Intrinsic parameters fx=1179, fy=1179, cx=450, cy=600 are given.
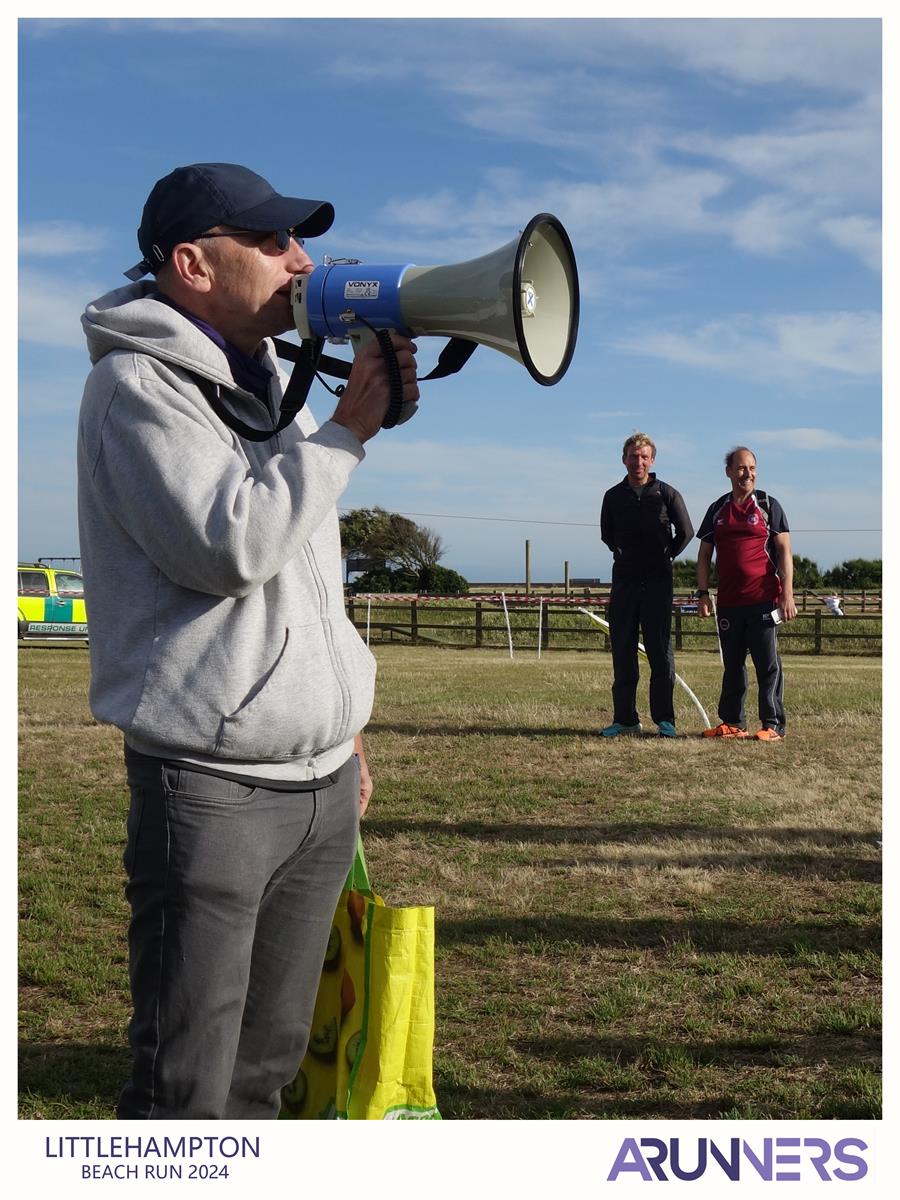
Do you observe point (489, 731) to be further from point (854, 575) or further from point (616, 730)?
point (854, 575)

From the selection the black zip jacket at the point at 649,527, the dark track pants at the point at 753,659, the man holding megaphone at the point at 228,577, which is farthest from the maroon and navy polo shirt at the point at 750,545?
the man holding megaphone at the point at 228,577

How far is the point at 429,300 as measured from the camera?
2033 mm

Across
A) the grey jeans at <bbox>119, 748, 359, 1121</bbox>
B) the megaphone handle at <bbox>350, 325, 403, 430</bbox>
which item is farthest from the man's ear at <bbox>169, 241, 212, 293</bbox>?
the grey jeans at <bbox>119, 748, 359, 1121</bbox>

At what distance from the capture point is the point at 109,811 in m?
6.42

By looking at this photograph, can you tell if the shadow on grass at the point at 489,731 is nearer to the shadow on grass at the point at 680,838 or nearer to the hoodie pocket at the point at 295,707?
the shadow on grass at the point at 680,838

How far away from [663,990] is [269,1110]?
6.02 ft

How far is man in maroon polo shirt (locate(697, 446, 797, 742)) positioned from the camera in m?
8.37

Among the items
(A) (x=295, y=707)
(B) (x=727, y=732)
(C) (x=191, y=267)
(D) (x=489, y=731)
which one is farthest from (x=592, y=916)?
(D) (x=489, y=731)

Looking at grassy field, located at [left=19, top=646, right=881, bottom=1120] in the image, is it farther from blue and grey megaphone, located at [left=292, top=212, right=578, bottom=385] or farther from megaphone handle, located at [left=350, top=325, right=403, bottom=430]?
blue and grey megaphone, located at [left=292, top=212, right=578, bottom=385]

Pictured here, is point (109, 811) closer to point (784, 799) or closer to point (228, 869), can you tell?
point (784, 799)

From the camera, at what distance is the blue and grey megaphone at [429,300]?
6.60ft

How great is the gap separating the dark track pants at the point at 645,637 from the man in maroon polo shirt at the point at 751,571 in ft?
1.36

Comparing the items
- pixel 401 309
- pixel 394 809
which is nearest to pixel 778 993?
pixel 401 309

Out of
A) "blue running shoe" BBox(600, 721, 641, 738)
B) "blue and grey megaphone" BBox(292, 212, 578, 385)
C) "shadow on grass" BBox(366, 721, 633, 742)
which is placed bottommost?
"shadow on grass" BBox(366, 721, 633, 742)
